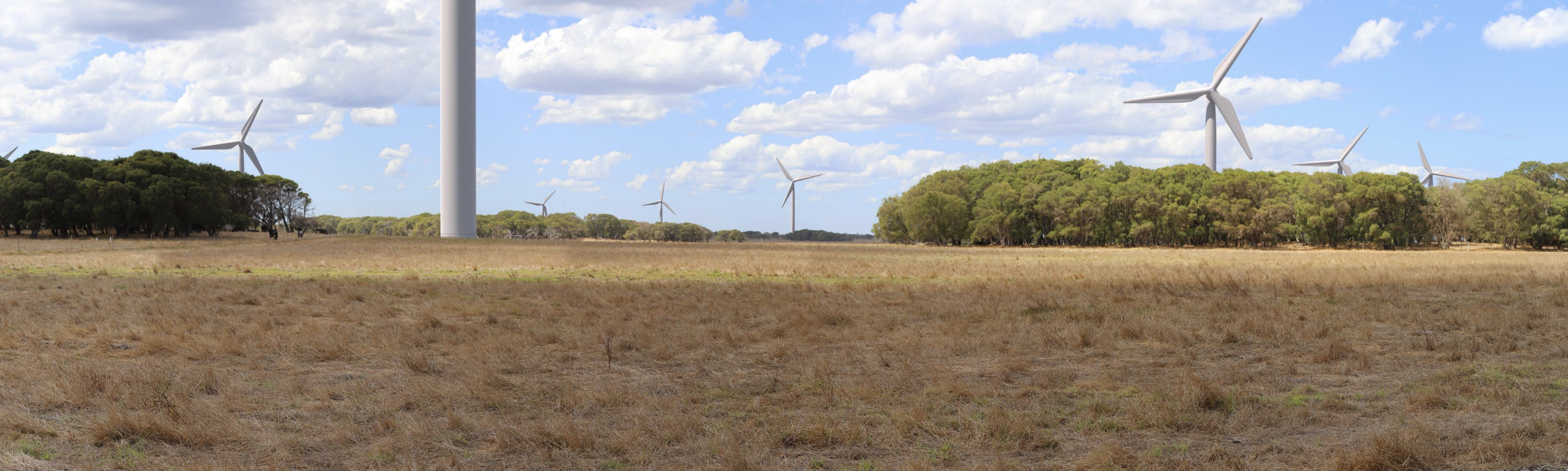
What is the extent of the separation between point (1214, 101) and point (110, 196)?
118149mm

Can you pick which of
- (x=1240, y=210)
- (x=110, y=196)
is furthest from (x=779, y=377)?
(x=1240, y=210)

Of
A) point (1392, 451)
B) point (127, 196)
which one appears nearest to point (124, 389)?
point (1392, 451)

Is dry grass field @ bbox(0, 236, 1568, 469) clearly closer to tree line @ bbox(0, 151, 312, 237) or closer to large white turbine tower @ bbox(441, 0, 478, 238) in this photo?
tree line @ bbox(0, 151, 312, 237)

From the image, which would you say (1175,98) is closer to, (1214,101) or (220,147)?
(1214,101)

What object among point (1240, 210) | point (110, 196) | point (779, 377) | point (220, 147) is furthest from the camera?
point (220, 147)

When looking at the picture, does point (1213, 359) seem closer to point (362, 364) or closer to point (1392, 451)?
point (1392, 451)

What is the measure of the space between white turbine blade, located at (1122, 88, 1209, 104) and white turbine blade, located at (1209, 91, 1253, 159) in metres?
1.48

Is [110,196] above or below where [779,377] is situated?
above

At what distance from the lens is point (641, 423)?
31.8ft

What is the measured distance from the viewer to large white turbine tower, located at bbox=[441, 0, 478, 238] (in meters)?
112

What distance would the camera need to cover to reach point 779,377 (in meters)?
12.9

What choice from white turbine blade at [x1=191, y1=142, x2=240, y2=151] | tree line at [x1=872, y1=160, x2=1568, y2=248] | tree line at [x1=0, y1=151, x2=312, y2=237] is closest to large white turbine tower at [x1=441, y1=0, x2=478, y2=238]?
tree line at [x1=0, y1=151, x2=312, y2=237]

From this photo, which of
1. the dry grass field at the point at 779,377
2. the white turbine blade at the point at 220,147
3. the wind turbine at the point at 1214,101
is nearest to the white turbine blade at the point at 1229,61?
the wind turbine at the point at 1214,101

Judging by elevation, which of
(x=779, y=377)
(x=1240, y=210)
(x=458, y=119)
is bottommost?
(x=779, y=377)
